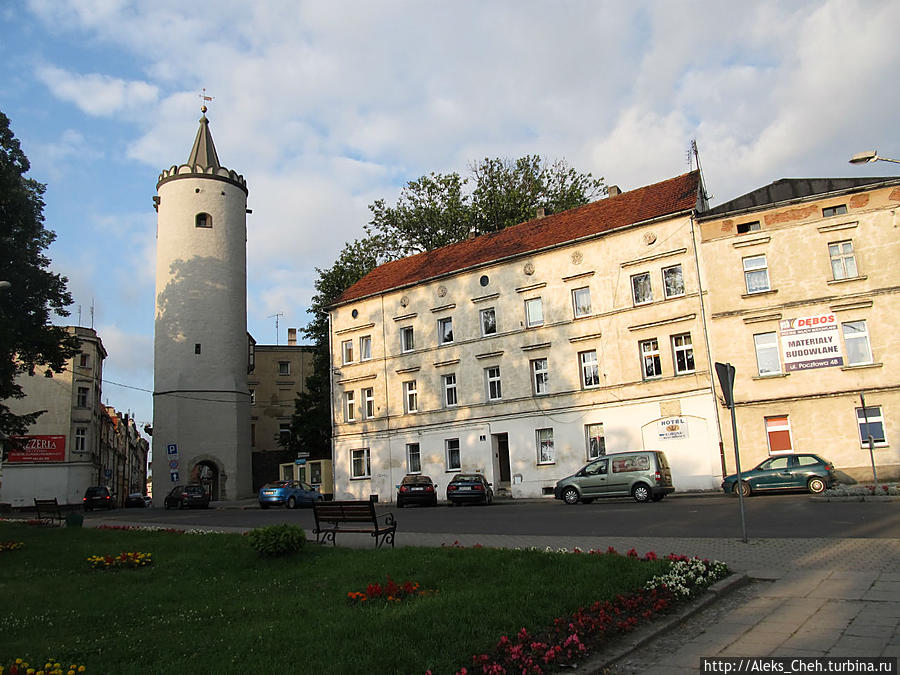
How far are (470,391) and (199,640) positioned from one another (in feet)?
102

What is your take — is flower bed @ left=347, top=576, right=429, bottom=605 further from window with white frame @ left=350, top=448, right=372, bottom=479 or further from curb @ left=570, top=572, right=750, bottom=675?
window with white frame @ left=350, top=448, right=372, bottom=479

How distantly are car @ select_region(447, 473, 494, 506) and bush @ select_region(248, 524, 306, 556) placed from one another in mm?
19808

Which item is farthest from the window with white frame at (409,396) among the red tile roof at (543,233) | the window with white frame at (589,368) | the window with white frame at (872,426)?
the window with white frame at (872,426)

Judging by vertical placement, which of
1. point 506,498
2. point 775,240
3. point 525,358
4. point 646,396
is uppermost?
point 775,240

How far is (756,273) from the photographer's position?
30.0 metres

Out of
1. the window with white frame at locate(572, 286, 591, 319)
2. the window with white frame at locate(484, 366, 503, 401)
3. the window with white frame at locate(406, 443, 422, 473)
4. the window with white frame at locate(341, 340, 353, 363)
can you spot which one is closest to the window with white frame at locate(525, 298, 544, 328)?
the window with white frame at locate(572, 286, 591, 319)

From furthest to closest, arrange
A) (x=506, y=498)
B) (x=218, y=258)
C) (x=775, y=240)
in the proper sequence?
(x=218, y=258) < (x=506, y=498) < (x=775, y=240)

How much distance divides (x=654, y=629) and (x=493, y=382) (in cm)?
3019

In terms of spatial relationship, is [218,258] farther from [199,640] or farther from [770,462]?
[199,640]

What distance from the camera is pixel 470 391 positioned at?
1479 inches

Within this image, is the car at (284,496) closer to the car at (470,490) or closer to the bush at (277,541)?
the car at (470,490)

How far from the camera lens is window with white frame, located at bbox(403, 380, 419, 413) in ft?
132

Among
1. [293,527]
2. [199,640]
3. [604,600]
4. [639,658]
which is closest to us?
[639,658]

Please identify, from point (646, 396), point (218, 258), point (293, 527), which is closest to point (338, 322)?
point (218, 258)
